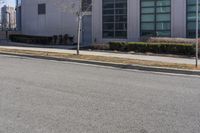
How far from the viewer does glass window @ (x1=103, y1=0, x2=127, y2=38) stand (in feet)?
104

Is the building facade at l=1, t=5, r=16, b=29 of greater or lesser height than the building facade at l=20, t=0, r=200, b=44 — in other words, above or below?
above

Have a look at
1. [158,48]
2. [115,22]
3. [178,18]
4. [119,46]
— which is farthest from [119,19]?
[158,48]

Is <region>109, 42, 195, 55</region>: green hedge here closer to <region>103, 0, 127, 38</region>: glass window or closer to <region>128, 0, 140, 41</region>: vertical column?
<region>128, 0, 140, 41</region>: vertical column

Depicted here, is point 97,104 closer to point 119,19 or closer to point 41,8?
point 119,19

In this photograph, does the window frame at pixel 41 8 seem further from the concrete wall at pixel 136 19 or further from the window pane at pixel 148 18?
the window pane at pixel 148 18

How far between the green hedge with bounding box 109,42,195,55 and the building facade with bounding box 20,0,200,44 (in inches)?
204

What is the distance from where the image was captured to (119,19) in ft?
105

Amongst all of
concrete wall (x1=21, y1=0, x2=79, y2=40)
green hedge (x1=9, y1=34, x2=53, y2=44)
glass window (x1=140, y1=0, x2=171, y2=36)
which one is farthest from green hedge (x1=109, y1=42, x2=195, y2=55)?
green hedge (x1=9, y1=34, x2=53, y2=44)

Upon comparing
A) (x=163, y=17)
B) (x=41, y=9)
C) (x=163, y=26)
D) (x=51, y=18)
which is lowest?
(x=163, y=26)

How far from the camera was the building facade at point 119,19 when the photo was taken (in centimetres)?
2866

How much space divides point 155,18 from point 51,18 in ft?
37.8

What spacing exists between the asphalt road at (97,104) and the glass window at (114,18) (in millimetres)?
17951

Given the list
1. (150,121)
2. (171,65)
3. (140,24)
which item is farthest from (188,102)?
(140,24)

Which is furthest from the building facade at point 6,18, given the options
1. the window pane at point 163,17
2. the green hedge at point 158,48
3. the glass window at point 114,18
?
the green hedge at point 158,48
